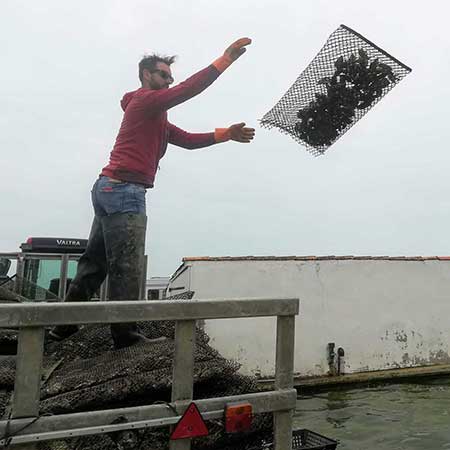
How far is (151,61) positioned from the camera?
319cm

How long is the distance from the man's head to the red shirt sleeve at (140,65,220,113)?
0.67ft

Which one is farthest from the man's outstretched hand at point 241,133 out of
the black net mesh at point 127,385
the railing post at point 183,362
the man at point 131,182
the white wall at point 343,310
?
the white wall at point 343,310

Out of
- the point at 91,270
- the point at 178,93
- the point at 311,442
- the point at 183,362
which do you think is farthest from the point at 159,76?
the point at 311,442

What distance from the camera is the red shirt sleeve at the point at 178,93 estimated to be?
2.78 metres

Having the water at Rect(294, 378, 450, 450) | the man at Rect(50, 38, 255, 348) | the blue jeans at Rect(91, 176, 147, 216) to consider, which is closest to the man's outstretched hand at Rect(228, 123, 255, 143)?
the man at Rect(50, 38, 255, 348)

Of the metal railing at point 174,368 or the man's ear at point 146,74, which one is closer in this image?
the metal railing at point 174,368

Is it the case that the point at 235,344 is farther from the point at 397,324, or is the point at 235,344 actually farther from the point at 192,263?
the point at 397,324

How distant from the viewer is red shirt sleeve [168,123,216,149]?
11.2 ft

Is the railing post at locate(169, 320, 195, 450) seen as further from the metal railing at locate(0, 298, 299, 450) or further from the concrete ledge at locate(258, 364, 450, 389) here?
the concrete ledge at locate(258, 364, 450, 389)

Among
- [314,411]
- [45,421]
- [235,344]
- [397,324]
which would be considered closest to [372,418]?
[314,411]

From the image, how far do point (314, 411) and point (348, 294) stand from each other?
284cm

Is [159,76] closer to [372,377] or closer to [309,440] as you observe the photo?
[309,440]

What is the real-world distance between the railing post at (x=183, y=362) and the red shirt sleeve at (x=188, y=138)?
181 cm

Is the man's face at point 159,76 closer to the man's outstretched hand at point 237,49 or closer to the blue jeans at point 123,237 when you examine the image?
the man's outstretched hand at point 237,49
